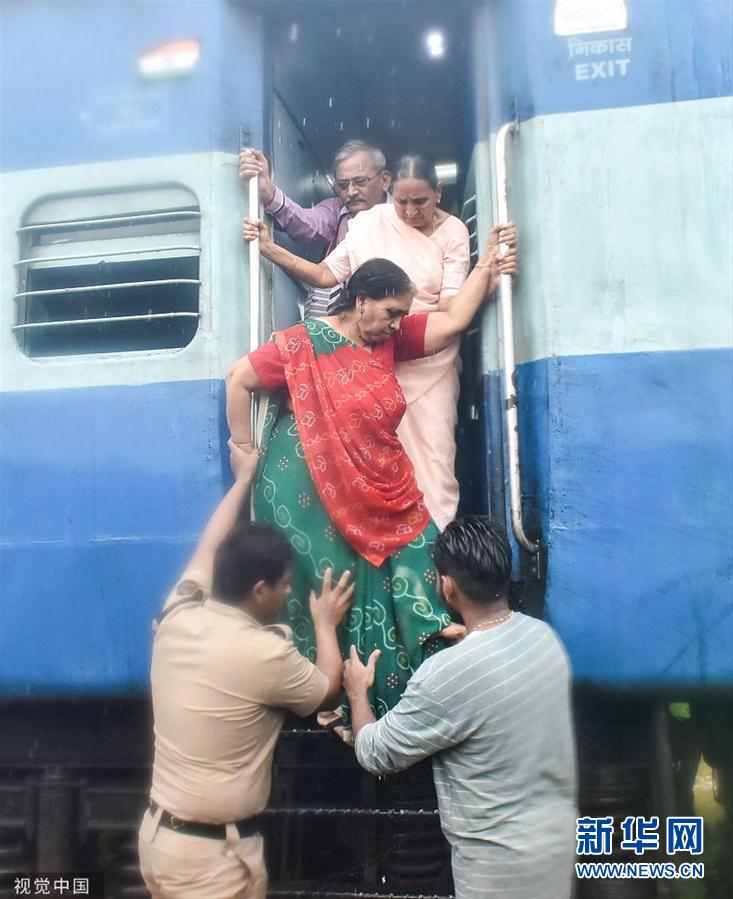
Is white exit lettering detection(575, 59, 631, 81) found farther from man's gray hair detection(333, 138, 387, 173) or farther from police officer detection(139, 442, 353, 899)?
police officer detection(139, 442, 353, 899)

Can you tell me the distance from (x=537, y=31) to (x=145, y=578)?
1857 mm

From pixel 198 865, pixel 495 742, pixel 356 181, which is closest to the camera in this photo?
pixel 495 742

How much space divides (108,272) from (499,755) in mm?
1736

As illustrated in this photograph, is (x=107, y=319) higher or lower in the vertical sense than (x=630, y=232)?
lower

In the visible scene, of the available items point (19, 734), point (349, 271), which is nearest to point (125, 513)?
point (19, 734)

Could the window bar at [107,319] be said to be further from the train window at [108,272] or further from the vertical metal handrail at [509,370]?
the vertical metal handrail at [509,370]

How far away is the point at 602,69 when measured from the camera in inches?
87.7

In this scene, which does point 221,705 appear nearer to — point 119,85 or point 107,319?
point 107,319

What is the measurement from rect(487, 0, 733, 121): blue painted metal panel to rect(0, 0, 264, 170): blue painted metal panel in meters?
0.79

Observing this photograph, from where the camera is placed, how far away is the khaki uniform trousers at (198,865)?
177 cm

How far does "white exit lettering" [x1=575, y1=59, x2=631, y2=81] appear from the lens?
2219 millimetres

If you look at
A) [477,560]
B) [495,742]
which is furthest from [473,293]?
[495,742]

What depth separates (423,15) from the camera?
2496 mm

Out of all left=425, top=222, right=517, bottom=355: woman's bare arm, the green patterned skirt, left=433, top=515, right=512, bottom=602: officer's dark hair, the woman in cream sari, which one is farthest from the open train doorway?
left=433, top=515, right=512, bottom=602: officer's dark hair
